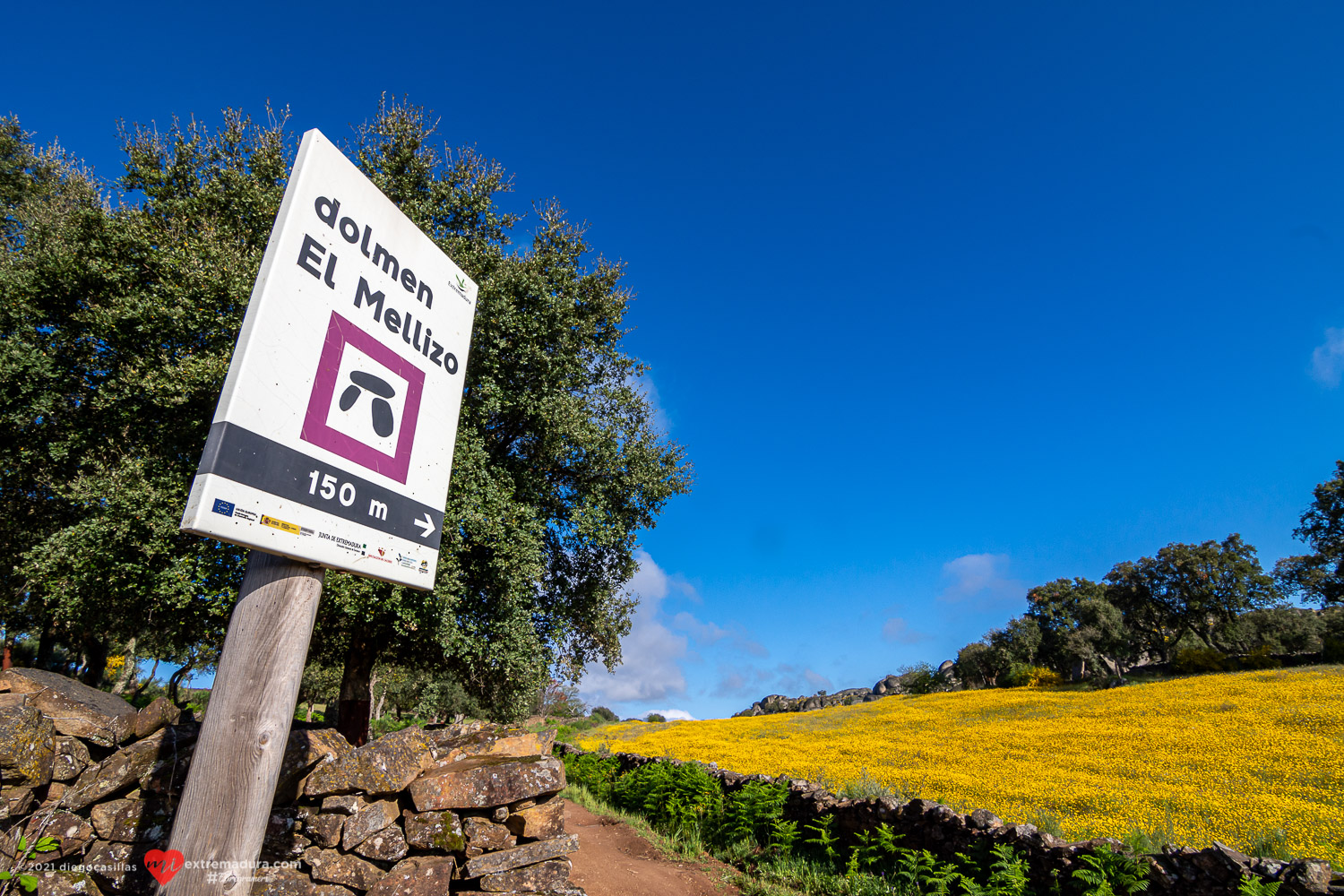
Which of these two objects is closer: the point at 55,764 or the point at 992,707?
the point at 55,764

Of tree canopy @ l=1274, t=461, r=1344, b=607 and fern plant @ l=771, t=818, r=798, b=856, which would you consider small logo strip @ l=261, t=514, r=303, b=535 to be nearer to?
fern plant @ l=771, t=818, r=798, b=856

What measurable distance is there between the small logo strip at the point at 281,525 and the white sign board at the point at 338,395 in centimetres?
1

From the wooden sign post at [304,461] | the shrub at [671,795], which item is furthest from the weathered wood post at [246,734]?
the shrub at [671,795]

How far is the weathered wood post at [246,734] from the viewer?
283cm

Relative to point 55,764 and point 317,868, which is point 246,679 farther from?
point 55,764

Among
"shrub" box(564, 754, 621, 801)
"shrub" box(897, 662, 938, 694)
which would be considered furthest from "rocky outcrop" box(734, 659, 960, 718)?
"shrub" box(564, 754, 621, 801)

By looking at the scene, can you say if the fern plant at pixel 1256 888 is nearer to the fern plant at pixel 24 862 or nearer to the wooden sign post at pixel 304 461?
the wooden sign post at pixel 304 461

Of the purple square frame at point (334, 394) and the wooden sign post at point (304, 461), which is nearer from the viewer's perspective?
the wooden sign post at point (304, 461)

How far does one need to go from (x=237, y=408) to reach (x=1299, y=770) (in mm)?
19039

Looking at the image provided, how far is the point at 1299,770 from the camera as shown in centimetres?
1170

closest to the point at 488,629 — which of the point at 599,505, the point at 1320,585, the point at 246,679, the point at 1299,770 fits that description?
the point at 599,505

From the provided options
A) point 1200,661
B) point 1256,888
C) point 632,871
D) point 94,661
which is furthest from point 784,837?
point 1200,661

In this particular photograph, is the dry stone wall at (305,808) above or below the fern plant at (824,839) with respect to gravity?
above

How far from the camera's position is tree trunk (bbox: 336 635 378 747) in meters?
12.5
